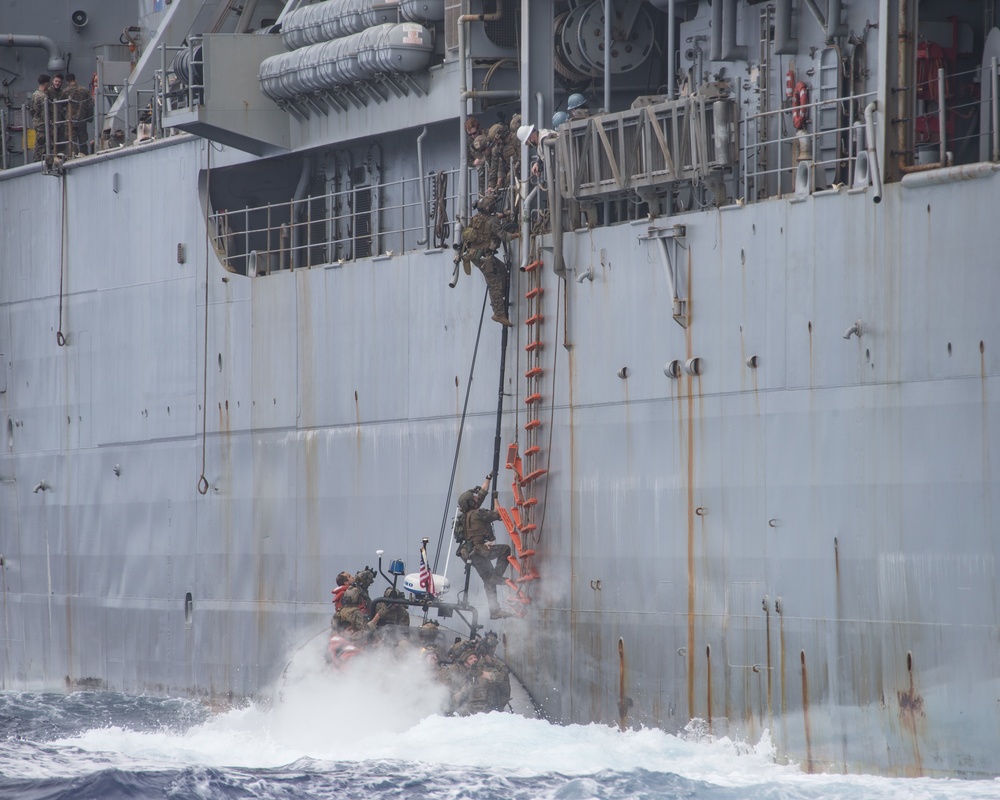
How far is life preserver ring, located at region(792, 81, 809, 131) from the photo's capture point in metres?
15.6

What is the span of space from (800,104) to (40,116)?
1303 cm

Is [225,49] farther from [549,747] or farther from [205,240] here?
[549,747]

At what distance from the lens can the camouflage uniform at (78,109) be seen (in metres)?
24.6

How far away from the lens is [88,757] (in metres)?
18.0

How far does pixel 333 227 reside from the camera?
22000 mm

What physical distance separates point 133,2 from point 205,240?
6.91 m

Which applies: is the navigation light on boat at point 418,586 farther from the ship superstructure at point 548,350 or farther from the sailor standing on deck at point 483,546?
the ship superstructure at point 548,350

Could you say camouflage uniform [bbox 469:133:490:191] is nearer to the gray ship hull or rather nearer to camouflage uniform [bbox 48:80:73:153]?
the gray ship hull

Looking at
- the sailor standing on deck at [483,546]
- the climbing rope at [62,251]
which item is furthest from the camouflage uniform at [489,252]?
the climbing rope at [62,251]

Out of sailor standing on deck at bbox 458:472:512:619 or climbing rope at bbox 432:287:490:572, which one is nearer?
sailor standing on deck at bbox 458:472:512:619

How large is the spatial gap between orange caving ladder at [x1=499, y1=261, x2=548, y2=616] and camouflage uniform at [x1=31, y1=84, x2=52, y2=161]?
395 inches

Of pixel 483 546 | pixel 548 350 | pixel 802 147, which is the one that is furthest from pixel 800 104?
pixel 483 546

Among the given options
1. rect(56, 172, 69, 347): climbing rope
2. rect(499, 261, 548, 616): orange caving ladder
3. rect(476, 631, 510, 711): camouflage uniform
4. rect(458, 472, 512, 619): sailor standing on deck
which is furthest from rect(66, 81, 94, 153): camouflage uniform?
rect(476, 631, 510, 711): camouflage uniform

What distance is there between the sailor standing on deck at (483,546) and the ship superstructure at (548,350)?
205 millimetres
